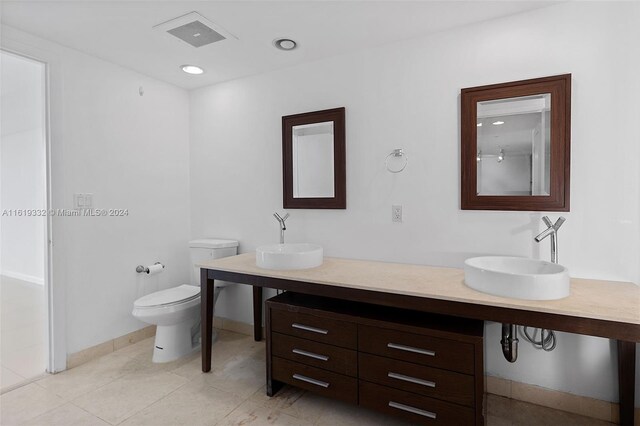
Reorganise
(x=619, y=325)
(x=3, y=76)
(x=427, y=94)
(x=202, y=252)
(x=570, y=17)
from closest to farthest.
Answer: (x=619, y=325) → (x=570, y=17) → (x=427, y=94) → (x=202, y=252) → (x=3, y=76)

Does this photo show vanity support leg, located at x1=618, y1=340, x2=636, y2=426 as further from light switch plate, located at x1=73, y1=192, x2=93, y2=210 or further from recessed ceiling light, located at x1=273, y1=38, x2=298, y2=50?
light switch plate, located at x1=73, y1=192, x2=93, y2=210

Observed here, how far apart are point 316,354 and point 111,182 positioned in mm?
2046

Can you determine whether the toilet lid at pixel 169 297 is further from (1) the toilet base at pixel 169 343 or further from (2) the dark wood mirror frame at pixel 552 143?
(2) the dark wood mirror frame at pixel 552 143

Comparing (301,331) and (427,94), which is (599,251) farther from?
(301,331)

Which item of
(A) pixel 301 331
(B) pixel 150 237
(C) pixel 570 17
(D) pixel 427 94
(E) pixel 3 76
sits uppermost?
(E) pixel 3 76

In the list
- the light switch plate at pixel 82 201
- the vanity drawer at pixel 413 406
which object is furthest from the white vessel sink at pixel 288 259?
the light switch plate at pixel 82 201

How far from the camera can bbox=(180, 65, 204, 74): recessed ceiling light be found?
2557 millimetres

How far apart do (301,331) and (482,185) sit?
1364mm

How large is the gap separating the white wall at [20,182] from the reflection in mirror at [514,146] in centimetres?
475

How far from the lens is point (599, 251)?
5.62 ft

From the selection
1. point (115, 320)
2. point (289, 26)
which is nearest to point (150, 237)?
point (115, 320)

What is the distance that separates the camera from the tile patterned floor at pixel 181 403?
174cm

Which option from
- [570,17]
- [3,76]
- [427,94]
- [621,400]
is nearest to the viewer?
[621,400]

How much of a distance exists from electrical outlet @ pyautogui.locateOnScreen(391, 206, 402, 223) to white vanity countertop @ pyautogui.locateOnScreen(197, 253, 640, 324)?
11.8 inches
